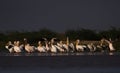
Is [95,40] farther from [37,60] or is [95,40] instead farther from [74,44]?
[37,60]

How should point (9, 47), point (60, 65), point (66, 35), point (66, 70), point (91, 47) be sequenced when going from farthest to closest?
point (66, 35)
point (9, 47)
point (91, 47)
point (60, 65)
point (66, 70)

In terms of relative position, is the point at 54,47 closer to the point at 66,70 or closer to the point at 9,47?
the point at 9,47

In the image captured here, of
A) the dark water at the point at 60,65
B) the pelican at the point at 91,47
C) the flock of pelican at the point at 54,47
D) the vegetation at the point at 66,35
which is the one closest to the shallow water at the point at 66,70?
the dark water at the point at 60,65

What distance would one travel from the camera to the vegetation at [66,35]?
16.4m

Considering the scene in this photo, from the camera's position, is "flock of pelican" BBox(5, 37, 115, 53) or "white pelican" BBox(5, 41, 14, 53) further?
"white pelican" BBox(5, 41, 14, 53)

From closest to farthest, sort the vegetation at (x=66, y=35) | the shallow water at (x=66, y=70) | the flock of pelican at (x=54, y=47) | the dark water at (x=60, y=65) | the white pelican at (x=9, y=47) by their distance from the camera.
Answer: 1. the shallow water at (x=66, y=70)
2. the dark water at (x=60, y=65)
3. the flock of pelican at (x=54, y=47)
4. the white pelican at (x=9, y=47)
5. the vegetation at (x=66, y=35)

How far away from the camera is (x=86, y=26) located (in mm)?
16516

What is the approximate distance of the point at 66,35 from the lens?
1656cm

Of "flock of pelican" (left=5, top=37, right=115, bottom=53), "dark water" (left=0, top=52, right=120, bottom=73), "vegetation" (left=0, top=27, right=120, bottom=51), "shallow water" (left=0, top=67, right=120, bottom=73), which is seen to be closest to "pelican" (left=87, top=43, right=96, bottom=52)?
"flock of pelican" (left=5, top=37, right=115, bottom=53)

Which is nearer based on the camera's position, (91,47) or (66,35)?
(91,47)

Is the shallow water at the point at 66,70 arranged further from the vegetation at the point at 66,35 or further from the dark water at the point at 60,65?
the vegetation at the point at 66,35

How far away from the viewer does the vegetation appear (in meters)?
16.4

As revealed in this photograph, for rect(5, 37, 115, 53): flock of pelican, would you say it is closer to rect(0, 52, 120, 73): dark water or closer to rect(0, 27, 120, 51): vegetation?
rect(0, 27, 120, 51): vegetation

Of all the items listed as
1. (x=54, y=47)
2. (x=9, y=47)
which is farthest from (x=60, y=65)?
(x=9, y=47)
